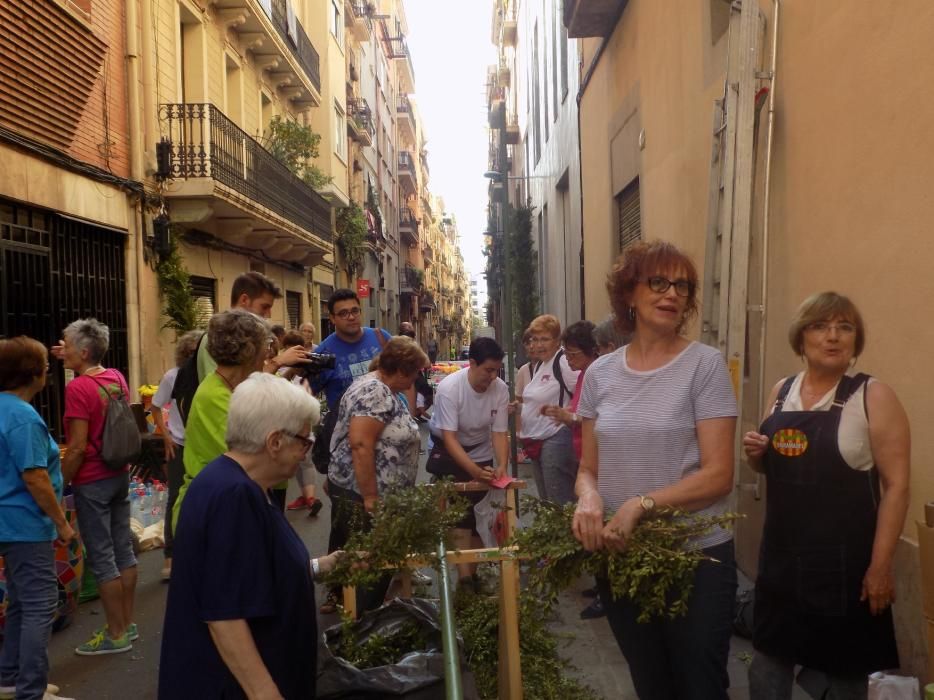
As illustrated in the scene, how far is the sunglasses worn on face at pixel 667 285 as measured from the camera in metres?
2.71

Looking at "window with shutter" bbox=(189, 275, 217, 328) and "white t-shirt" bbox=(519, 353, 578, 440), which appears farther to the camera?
"window with shutter" bbox=(189, 275, 217, 328)

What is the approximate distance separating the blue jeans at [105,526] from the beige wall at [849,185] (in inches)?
153

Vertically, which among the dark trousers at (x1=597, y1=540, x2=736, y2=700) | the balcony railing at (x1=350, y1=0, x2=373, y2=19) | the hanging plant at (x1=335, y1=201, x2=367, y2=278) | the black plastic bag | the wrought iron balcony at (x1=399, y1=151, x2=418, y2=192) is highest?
the balcony railing at (x1=350, y1=0, x2=373, y2=19)

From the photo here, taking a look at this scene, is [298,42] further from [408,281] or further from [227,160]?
[408,281]

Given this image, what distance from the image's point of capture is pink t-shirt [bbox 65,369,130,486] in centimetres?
486

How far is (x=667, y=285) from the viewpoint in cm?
271

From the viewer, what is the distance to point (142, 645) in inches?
205

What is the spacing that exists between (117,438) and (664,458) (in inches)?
137

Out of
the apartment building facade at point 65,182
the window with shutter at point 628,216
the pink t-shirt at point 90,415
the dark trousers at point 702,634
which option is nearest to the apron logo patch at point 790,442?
the dark trousers at point 702,634

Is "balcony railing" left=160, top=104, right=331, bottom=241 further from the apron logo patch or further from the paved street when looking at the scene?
the apron logo patch

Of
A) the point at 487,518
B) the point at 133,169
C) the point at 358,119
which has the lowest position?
the point at 487,518

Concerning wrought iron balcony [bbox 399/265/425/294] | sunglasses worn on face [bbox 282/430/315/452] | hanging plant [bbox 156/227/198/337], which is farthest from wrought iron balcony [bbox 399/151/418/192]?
sunglasses worn on face [bbox 282/430/315/452]

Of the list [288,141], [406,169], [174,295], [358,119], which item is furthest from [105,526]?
[406,169]

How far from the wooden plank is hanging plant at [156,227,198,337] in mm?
11118
